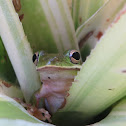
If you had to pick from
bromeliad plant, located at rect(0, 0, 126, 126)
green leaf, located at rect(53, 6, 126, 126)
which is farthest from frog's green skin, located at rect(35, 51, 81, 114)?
green leaf, located at rect(53, 6, 126, 126)

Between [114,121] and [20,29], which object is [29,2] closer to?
[20,29]

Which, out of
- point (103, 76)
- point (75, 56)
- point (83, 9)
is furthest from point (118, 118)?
point (83, 9)

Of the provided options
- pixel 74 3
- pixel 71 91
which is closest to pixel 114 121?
pixel 71 91

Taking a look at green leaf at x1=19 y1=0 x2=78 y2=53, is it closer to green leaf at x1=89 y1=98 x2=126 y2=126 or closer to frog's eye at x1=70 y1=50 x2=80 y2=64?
frog's eye at x1=70 y1=50 x2=80 y2=64

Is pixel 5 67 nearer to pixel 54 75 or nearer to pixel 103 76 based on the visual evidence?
pixel 54 75

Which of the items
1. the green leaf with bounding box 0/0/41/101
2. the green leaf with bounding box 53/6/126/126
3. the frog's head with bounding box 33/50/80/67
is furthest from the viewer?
the frog's head with bounding box 33/50/80/67

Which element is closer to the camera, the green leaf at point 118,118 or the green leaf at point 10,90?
the green leaf at point 118,118

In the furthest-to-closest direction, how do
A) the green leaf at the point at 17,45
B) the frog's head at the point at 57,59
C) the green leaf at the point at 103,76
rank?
1. the frog's head at the point at 57,59
2. the green leaf at the point at 17,45
3. the green leaf at the point at 103,76

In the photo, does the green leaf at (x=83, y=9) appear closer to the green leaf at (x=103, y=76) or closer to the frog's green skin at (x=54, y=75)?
the frog's green skin at (x=54, y=75)

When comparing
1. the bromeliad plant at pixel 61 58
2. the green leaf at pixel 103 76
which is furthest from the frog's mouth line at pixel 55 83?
the green leaf at pixel 103 76
